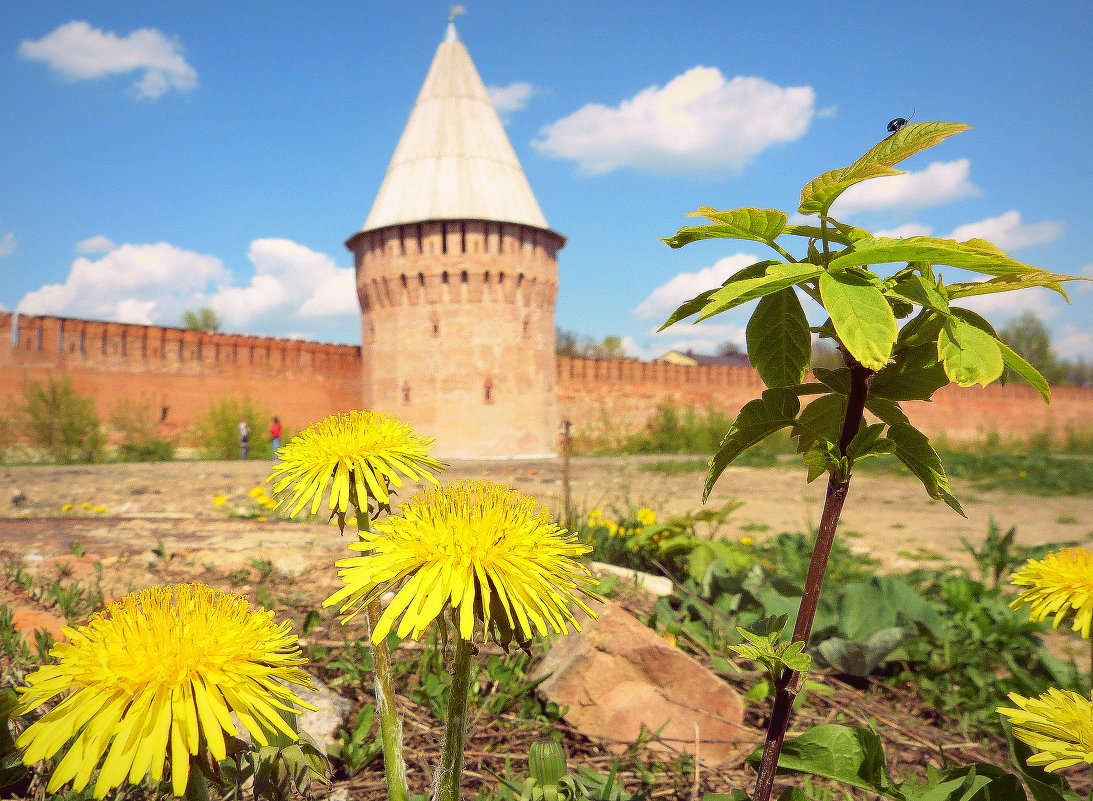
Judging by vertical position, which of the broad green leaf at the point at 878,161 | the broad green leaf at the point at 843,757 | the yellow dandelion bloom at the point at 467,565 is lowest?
the broad green leaf at the point at 843,757

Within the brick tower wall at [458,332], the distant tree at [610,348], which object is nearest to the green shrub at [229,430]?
the brick tower wall at [458,332]

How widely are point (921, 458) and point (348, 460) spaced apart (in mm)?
764

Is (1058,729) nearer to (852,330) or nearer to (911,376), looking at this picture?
(911,376)

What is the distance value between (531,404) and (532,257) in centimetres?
424

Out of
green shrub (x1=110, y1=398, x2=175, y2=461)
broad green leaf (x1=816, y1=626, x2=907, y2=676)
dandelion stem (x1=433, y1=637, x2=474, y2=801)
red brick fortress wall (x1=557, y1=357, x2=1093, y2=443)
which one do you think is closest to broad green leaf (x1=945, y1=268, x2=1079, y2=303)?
dandelion stem (x1=433, y1=637, x2=474, y2=801)

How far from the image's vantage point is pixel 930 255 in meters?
0.61

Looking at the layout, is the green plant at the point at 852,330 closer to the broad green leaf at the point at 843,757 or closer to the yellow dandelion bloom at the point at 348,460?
the broad green leaf at the point at 843,757

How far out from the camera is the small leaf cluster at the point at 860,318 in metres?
0.60

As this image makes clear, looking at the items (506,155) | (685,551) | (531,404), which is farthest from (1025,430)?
(685,551)

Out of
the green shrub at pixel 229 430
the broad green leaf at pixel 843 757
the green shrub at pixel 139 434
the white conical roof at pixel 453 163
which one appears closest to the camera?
the broad green leaf at pixel 843 757

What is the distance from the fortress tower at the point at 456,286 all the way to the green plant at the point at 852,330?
17457mm

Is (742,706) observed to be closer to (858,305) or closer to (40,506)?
(858,305)

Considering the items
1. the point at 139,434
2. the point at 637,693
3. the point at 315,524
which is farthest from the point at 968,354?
the point at 139,434

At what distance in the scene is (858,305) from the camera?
24.2 inches
